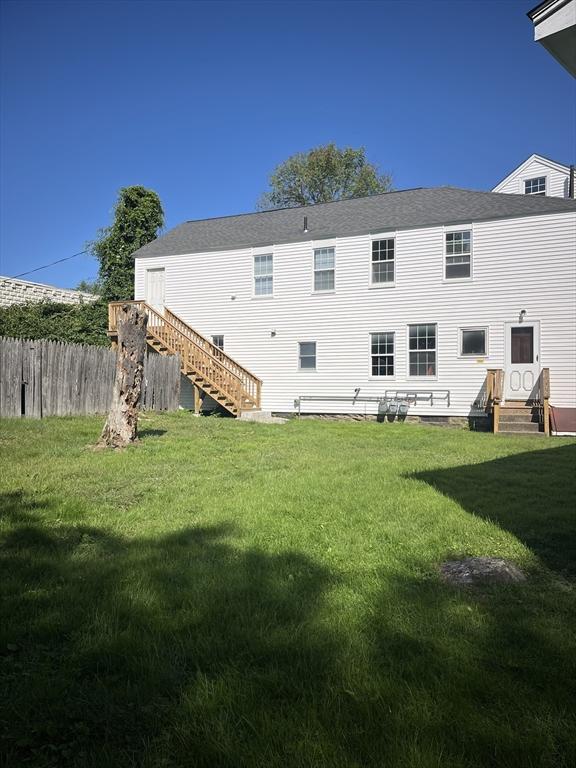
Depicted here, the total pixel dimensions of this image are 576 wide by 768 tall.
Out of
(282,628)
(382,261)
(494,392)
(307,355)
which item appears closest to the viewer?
(282,628)

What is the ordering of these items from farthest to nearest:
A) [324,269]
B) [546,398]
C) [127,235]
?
[127,235]
[324,269]
[546,398]

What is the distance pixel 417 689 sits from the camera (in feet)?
7.68

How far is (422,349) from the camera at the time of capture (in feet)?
57.9

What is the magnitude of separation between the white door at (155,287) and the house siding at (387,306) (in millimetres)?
333

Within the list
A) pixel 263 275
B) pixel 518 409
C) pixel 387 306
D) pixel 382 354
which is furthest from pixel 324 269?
pixel 518 409

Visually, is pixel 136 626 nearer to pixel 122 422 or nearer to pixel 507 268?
pixel 122 422

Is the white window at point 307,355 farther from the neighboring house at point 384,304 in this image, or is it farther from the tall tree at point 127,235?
the tall tree at point 127,235

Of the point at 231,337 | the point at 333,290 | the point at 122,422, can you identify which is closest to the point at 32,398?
the point at 122,422

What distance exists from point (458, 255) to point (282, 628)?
16117mm

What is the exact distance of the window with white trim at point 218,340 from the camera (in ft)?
68.3

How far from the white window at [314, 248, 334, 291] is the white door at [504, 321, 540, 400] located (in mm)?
5982

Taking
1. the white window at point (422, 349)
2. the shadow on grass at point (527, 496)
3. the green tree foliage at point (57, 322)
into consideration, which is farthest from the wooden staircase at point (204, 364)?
the shadow on grass at point (527, 496)

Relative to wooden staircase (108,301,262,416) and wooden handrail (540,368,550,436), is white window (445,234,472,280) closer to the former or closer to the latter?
wooden handrail (540,368,550,436)

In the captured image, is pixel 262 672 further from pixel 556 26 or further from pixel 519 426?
pixel 519 426
